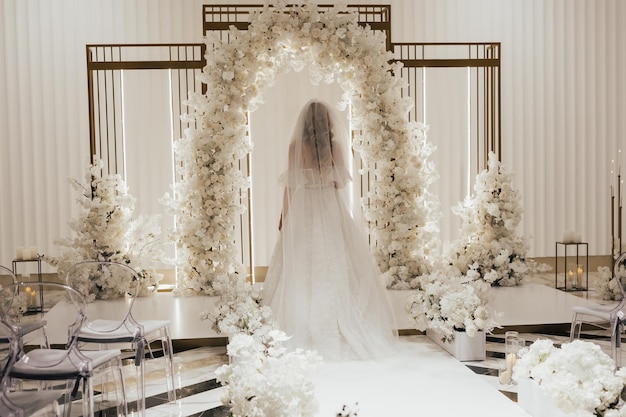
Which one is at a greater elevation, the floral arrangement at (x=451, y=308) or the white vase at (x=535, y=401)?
the floral arrangement at (x=451, y=308)

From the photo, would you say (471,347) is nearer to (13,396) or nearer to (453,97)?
(13,396)

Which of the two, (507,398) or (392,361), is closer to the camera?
(507,398)

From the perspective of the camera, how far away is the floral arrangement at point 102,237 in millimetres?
7602

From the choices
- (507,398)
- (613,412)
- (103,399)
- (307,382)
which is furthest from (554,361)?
(103,399)

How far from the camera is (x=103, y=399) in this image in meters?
4.46

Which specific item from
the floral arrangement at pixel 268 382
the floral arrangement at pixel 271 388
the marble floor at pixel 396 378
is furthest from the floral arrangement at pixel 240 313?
the floral arrangement at pixel 271 388

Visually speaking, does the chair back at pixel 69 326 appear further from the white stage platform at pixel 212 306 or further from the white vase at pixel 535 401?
the white vase at pixel 535 401

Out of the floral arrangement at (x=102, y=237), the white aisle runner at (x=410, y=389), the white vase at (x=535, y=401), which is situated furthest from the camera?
the floral arrangement at (x=102, y=237)

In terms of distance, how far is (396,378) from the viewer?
4.66 m

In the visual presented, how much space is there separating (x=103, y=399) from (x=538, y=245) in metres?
7.37

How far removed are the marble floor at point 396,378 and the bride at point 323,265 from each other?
258mm

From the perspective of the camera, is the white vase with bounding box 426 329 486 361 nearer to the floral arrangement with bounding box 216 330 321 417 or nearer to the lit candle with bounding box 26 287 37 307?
the floral arrangement with bounding box 216 330 321 417

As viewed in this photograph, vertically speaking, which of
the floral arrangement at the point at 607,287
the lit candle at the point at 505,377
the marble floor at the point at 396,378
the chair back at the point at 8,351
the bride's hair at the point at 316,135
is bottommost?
the marble floor at the point at 396,378

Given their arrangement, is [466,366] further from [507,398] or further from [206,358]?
[206,358]
